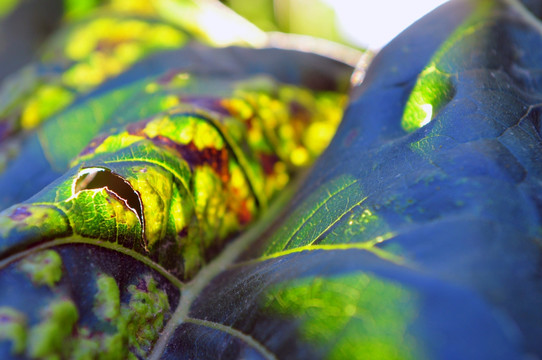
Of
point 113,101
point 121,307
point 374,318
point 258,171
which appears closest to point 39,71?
point 113,101

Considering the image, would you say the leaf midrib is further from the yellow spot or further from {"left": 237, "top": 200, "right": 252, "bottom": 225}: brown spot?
the yellow spot

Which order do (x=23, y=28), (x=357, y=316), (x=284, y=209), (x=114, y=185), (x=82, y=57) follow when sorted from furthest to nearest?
1. (x=23, y=28)
2. (x=82, y=57)
3. (x=284, y=209)
4. (x=114, y=185)
5. (x=357, y=316)

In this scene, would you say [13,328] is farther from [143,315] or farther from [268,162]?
[268,162]

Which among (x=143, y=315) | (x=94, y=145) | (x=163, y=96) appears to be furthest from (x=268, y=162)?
(x=143, y=315)

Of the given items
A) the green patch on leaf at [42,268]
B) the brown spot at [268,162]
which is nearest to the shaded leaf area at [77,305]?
the green patch on leaf at [42,268]

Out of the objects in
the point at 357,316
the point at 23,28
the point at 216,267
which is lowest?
the point at 216,267

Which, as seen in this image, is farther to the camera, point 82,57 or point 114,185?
point 82,57

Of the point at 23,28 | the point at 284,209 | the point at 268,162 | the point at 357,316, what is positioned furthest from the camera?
the point at 23,28
